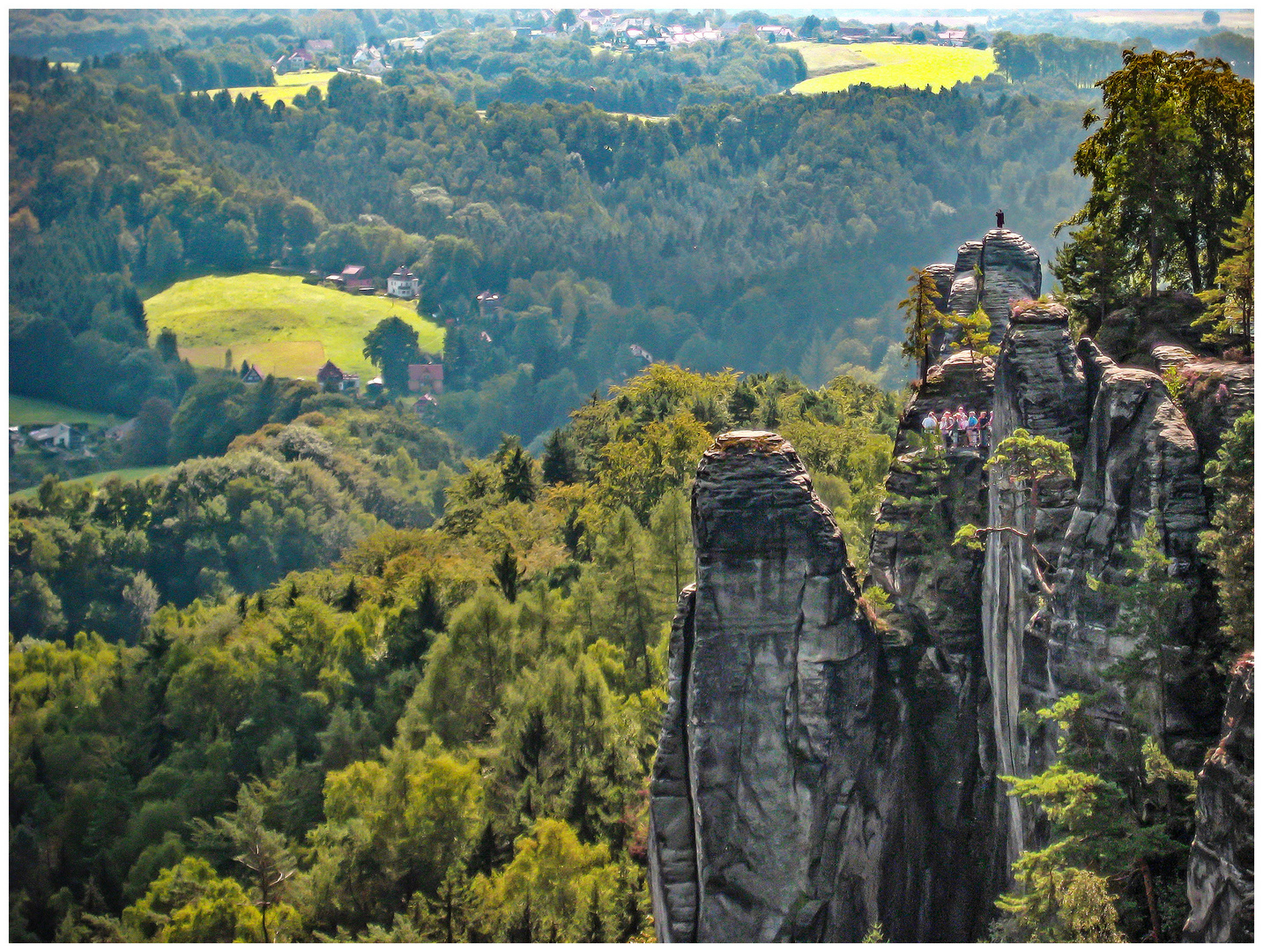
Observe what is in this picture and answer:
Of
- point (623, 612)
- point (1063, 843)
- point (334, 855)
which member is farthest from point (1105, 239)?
point (334, 855)

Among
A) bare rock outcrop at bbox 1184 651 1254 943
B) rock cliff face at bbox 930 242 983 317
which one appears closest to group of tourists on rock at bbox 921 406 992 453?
rock cliff face at bbox 930 242 983 317

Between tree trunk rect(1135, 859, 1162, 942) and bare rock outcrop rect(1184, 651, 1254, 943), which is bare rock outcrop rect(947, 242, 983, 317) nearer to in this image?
tree trunk rect(1135, 859, 1162, 942)

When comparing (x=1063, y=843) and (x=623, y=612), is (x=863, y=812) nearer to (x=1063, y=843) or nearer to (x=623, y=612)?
(x=1063, y=843)

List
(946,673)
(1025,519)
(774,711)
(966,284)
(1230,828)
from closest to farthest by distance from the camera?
(1230,828) < (1025,519) < (774,711) < (946,673) < (966,284)

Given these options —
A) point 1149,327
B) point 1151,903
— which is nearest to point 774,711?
point 1151,903

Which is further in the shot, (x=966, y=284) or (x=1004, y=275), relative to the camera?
(x=966, y=284)

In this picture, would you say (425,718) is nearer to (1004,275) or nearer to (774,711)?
(774,711)
